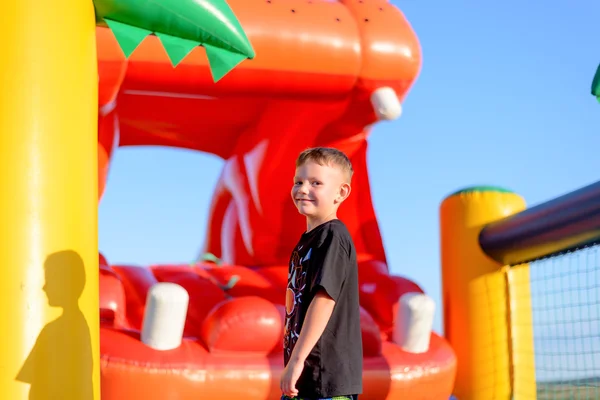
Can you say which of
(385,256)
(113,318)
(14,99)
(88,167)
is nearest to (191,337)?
(113,318)

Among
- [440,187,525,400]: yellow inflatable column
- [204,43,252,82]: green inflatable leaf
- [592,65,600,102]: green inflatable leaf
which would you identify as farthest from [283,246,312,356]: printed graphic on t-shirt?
[440,187,525,400]: yellow inflatable column

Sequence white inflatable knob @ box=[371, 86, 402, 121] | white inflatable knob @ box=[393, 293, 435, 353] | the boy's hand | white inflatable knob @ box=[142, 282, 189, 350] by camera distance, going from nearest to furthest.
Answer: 1. the boy's hand
2. white inflatable knob @ box=[142, 282, 189, 350]
3. white inflatable knob @ box=[393, 293, 435, 353]
4. white inflatable knob @ box=[371, 86, 402, 121]

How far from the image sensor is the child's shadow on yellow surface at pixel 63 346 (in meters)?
1.51

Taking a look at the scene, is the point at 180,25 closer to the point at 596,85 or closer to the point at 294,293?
the point at 294,293

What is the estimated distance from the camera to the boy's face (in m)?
1.36

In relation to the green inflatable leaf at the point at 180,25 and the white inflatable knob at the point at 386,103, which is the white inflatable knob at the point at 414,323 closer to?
the white inflatable knob at the point at 386,103

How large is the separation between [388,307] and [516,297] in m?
0.62

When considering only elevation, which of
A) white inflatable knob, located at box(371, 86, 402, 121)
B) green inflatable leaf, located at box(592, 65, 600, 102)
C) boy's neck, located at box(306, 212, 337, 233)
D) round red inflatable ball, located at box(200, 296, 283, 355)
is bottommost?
round red inflatable ball, located at box(200, 296, 283, 355)

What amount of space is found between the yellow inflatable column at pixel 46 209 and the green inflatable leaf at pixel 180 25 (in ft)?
0.46

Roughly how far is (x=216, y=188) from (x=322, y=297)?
267 cm

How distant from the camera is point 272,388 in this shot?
258 cm

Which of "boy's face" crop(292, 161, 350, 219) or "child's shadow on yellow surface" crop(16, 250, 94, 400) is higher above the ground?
"boy's face" crop(292, 161, 350, 219)

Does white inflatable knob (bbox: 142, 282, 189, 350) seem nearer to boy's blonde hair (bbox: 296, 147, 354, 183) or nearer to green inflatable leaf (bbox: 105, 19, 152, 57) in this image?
green inflatable leaf (bbox: 105, 19, 152, 57)

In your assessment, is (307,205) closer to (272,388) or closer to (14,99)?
(14,99)
